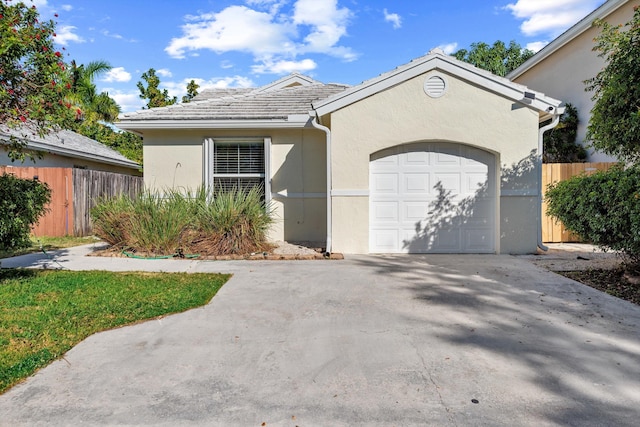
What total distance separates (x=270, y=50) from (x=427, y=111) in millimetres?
12708

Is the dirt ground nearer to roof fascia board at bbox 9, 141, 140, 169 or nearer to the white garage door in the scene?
the white garage door

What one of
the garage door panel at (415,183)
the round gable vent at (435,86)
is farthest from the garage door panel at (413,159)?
the round gable vent at (435,86)

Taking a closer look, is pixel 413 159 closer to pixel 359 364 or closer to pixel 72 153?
pixel 359 364

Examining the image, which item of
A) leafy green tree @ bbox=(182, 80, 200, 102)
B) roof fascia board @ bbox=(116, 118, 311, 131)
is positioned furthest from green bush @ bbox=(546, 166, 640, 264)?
leafy green tree @ bbox=(182, 80, 200, 102)

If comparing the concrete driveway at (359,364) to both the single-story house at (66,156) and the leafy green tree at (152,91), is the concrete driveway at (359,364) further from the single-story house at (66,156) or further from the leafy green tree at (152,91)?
the leafy green tree at (152,91)

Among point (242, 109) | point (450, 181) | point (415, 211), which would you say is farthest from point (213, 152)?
point (450, 181)

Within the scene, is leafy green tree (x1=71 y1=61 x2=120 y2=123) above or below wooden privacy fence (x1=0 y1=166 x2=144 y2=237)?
above

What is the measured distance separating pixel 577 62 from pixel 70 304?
15.5m

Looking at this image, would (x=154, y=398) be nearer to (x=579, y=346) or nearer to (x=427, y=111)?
(x=579, y=346)

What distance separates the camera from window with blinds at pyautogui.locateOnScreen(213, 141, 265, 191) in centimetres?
1009

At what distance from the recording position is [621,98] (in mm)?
5422

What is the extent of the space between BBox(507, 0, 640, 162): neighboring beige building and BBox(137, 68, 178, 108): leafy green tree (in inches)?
712

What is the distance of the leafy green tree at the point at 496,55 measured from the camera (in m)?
28.2

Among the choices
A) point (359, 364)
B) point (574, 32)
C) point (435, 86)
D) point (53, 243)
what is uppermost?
point (574, 32)
